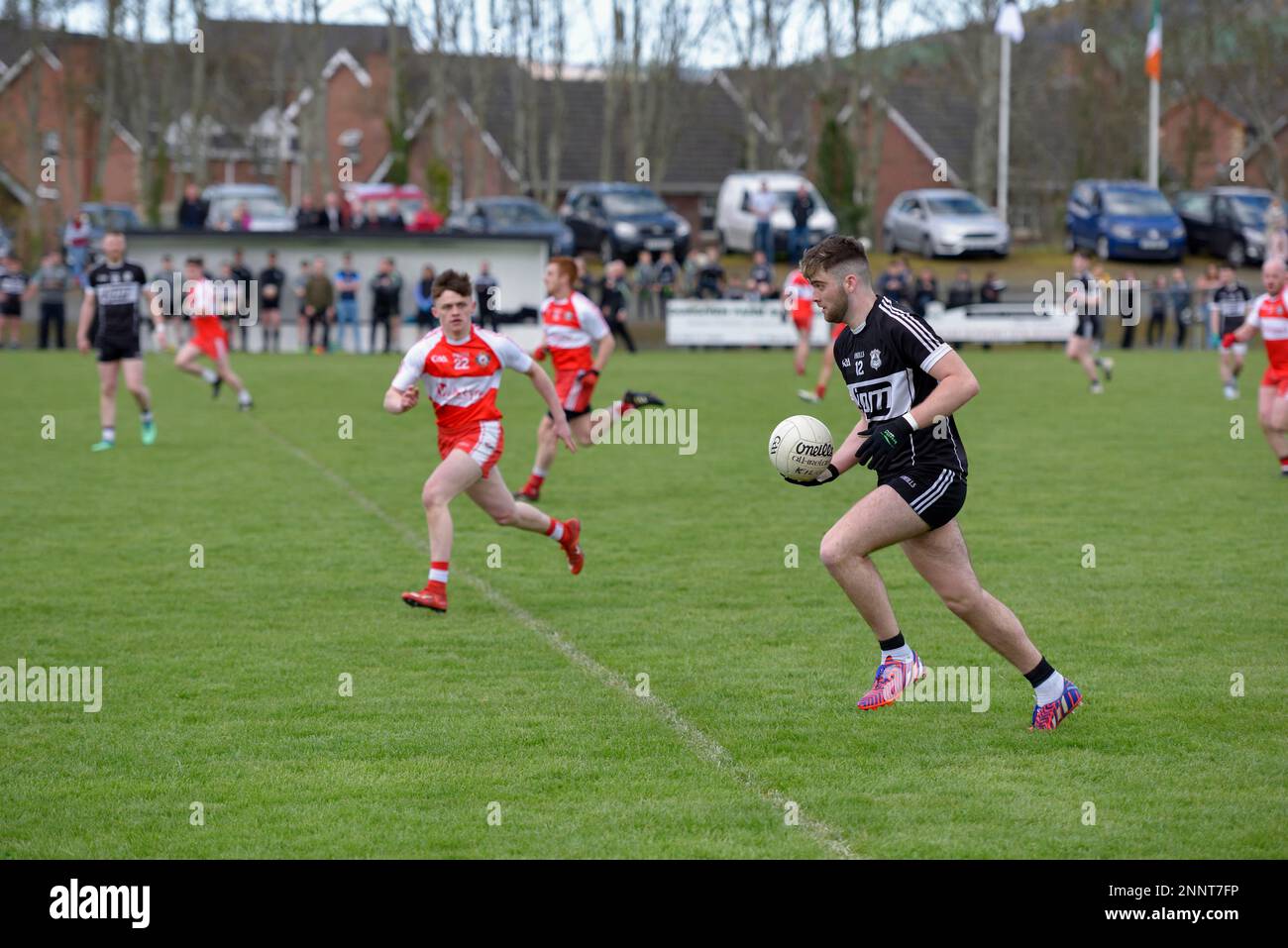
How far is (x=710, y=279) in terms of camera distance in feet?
121

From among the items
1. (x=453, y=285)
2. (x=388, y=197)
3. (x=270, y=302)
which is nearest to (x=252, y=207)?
(x=388, y=197)

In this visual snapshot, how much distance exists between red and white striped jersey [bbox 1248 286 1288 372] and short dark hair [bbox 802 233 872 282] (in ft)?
31.4

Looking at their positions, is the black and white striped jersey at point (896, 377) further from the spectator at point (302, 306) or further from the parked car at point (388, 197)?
the parked car at point (388, 197)

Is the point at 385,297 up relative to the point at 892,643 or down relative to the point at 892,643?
up

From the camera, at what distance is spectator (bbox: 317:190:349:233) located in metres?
36.7

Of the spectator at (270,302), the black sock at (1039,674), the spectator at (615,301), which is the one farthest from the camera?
the spectator at (270,302)

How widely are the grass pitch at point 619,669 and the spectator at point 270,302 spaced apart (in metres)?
17.0

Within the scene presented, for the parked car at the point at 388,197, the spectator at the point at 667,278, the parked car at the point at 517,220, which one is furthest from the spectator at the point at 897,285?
the parked car at the point at 388,197

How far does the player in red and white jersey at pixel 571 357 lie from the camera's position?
14336 millimetres

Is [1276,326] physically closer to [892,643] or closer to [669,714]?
[892,643]

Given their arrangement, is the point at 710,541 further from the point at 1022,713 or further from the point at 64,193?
the point at 64,193

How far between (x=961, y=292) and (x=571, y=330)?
2235 centimetres
